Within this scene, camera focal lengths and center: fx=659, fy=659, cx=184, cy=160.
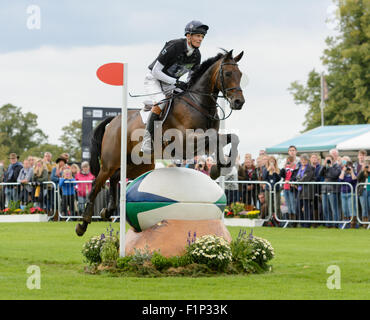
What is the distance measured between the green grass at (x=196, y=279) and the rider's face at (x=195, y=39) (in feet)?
12.7

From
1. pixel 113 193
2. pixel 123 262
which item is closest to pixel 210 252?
pixel 123 262

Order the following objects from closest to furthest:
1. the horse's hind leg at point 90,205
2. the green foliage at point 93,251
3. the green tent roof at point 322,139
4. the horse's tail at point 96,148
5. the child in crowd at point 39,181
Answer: the green foliage at point 93,251 < the horse's hind leg at point 90,205 < the horse's tail at point 96,148 < the child in crowd at point 39,181 < the green tent roof at point 322,139

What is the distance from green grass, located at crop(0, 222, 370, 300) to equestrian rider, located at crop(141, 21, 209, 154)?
108 inches

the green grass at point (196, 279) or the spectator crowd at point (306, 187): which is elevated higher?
the spectator crowd at point (306, 187)

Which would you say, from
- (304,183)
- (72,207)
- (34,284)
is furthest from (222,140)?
(72,207)

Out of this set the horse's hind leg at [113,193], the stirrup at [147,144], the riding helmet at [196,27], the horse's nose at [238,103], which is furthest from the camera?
the horse's hind leg at [113,193]

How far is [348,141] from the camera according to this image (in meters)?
28.7

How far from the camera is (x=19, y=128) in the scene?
8994 centimetres

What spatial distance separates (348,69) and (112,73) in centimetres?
4779

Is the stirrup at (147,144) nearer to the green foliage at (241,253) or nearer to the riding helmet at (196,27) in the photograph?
the riding helmet at (196,27)

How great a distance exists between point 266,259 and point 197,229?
4.16 feet

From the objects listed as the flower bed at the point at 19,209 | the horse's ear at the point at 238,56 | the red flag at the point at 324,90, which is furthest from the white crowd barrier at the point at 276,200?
the red flag at the point at 324,90

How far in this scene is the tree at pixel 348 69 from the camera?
171ft
